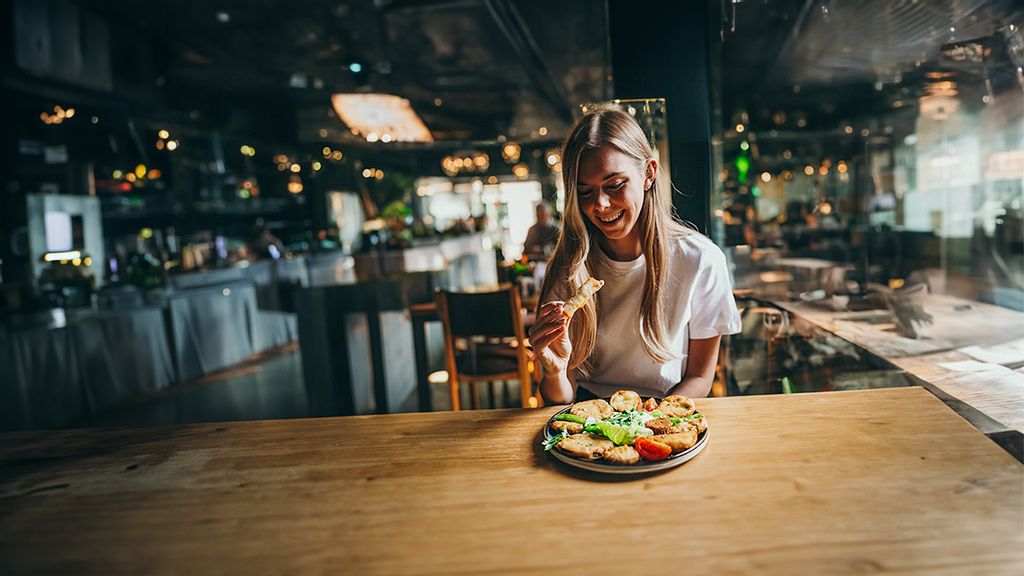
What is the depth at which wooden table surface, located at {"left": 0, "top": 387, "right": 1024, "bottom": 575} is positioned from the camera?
37.0 inches

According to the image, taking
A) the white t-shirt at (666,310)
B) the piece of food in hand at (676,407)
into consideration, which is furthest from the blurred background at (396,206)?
the piece of food in hand at (676,407)

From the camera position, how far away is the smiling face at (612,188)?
1756 mm

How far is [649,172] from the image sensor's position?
1859 mm

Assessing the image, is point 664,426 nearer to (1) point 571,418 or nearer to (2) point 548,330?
(1) point 571,418

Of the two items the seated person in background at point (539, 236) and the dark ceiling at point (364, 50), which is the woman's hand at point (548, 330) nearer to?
the dark ceiling at point (364, 50)

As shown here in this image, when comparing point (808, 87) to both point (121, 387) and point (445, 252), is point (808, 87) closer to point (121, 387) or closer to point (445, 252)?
point (445, 252)

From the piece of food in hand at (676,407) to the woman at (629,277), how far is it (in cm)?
35

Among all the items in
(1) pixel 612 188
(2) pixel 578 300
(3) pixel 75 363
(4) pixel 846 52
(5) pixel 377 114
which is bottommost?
(3) pixel 75 363

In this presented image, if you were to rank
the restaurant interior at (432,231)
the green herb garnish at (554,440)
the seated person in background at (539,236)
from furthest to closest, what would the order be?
the seated person in background at (539,236), the restaurant interior at (432,231), the green herb garnish at (554,440)

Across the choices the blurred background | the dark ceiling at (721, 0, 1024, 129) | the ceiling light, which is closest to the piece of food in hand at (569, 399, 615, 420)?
the blurred background

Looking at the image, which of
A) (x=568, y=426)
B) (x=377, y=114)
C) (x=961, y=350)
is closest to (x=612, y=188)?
(x=568, y=426)

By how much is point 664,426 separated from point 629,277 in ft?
2.25

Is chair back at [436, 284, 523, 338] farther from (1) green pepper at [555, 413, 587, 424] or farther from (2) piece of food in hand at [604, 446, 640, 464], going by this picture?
(2) piece of food in hand at [604, 446, 640, 464]

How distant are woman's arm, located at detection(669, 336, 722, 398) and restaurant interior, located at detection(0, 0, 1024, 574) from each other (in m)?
0.26
